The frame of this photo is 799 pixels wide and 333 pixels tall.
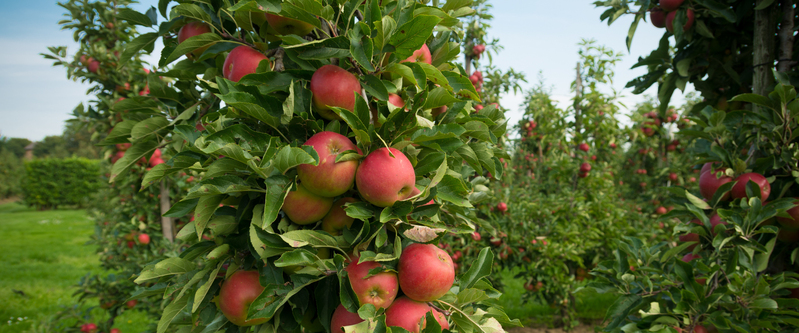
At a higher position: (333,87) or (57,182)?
(333,87)

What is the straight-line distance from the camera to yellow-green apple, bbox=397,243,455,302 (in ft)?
3.00

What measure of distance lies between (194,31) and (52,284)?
8688mm

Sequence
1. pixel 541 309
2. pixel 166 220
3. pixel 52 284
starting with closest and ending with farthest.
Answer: pixel 166 220, pixel 541 309, pixel 52 284

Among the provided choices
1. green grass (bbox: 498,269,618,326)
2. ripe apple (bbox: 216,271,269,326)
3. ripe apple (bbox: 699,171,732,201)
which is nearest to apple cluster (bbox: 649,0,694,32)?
ripe apple (bbox: 699,171,732,201)

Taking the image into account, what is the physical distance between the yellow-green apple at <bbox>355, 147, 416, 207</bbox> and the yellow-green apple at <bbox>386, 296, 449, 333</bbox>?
23cm

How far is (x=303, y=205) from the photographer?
3.07 feet

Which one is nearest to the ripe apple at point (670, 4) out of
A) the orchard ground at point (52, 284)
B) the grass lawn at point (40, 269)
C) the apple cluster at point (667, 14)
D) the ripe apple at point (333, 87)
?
the apple cluster at point (667, 14)

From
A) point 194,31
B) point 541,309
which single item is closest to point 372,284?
point 194,31

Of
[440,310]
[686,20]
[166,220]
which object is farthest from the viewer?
[166,220]

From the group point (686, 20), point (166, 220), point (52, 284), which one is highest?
point (686, 20)

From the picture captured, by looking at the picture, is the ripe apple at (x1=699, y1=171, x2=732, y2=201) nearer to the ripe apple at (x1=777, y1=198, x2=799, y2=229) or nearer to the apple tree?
the ripe apple at (x1=777, y1=198, x2=799, y2=229)

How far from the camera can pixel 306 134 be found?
3.30 ft

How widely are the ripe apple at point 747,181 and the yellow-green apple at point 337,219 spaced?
1605 mm

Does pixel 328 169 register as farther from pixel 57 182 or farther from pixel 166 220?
pixel 57 182
